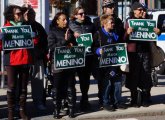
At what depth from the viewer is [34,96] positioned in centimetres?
996

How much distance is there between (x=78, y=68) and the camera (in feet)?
31.7

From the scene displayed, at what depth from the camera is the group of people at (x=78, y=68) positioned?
871cm

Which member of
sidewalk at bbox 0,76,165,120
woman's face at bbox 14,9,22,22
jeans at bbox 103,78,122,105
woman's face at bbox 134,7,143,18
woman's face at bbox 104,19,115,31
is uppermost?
woman's face at bbox 134,7,143,18

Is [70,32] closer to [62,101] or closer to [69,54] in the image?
[69,54]

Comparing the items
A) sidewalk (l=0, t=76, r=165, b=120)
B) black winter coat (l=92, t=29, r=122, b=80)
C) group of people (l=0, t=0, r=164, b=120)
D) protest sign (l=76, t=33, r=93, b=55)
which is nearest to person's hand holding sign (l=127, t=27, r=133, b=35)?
group of people (l=0, t=0, r=164, b=120)

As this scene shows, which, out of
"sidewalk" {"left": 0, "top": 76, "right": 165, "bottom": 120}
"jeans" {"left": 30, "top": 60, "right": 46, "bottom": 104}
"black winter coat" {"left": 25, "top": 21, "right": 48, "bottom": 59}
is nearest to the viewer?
"sidewalk" {"left": 0, "top": 76, "right": 165, "bottom": 120}

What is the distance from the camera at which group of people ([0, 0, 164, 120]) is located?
871 cm

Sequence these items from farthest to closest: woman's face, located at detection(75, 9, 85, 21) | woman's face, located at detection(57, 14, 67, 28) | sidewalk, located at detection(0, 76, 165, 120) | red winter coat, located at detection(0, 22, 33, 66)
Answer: woman's face, located at detection(75, 9, 85, 21) → sidewalk, located at detection(0, 76, 165, 120) → woman's face, located at detection(57, 14, 67, 28) → red winter coat, located at detection(0, 22, 33, 66)

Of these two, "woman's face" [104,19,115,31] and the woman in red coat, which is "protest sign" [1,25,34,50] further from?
"woman's face" [104,19,115,31]

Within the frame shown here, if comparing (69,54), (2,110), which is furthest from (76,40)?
(2,110)

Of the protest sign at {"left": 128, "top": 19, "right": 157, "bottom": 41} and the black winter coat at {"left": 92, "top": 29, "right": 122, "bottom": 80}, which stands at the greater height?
the protest sign at {"left": 128, "top": 19, "right": 157, "bottom": 41}

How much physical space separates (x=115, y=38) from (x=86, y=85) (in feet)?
3.38

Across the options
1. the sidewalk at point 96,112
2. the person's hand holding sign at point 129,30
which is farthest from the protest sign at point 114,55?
the sidewalk at point 96,112

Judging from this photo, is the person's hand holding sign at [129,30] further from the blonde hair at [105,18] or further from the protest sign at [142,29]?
the blonde hair at [105,18]
